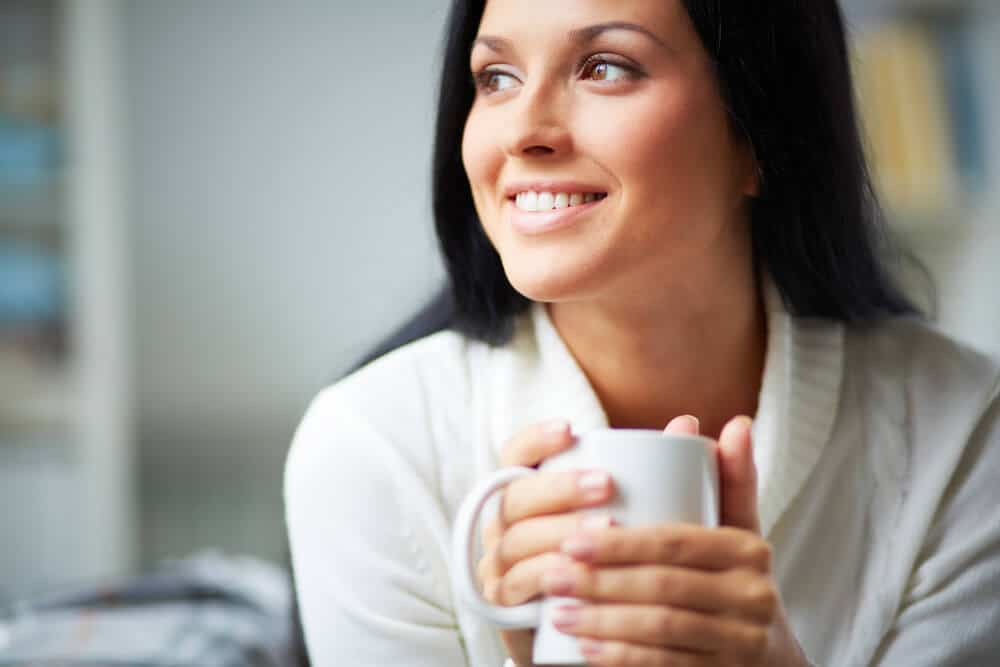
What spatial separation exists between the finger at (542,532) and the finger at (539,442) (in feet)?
0.14

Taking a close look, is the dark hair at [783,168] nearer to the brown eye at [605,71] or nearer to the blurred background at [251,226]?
the brown eye at [605,71]

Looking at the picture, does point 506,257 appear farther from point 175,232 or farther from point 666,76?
point 175,232

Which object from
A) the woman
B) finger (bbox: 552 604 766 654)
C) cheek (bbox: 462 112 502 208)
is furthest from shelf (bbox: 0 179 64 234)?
finger (bbox: 552 604 766 654)

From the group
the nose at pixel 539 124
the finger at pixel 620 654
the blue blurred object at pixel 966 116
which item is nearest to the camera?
the finger at pixel 620 654

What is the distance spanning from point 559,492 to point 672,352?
0.40 meters

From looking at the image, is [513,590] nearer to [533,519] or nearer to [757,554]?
[533,519]

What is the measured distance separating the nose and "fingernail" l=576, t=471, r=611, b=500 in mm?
311

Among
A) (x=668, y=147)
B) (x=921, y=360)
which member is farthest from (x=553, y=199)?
(x=921, y=360)

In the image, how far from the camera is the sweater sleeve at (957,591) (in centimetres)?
104

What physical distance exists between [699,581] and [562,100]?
419 millimetres

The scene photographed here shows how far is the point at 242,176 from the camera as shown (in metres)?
3.03

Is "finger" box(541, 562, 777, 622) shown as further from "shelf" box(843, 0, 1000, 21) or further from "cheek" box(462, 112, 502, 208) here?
"shelf" box(843, 0, 1000, 21)

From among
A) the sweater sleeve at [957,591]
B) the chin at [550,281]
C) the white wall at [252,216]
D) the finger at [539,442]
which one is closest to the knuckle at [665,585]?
the finger at [539,442]

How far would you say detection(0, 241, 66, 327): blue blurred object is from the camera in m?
2.66
